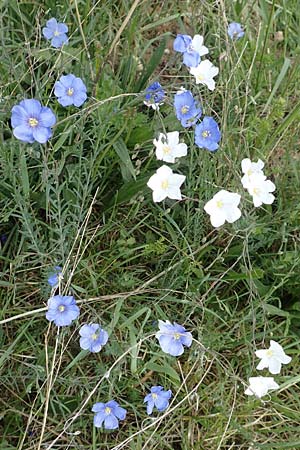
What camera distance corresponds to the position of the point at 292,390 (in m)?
1.75

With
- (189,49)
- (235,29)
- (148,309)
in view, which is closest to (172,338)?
(148,309)

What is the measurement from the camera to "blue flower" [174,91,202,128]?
153 cm

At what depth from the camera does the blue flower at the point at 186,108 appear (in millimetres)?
1526

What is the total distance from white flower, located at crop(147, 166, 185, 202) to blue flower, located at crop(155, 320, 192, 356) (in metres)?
0.28

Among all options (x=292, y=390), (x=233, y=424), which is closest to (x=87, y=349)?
(x=233, y=424)

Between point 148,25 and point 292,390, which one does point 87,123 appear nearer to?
point 148,25

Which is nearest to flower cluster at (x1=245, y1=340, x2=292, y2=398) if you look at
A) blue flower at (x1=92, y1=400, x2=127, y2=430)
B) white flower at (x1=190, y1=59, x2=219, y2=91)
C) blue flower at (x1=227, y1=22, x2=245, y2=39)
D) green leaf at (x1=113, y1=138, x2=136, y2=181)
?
blue flower at (x1=92, y1=400, x2=127, y2=430)

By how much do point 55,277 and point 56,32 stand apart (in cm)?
61

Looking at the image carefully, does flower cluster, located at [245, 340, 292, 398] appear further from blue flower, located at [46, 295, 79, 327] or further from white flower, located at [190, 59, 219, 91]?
white flower, located at [190, 59, 219, 91]

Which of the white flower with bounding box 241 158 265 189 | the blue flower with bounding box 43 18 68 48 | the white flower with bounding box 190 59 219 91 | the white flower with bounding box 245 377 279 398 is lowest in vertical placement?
the white flower with bounding box 245 377 279 398

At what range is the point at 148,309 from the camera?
63.4 inches

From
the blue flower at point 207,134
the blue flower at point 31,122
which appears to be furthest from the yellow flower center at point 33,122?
the blue flower at point 207,134

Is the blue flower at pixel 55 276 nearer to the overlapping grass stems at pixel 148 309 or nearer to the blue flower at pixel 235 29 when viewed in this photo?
the overlapping grass stems at pixel 148 309

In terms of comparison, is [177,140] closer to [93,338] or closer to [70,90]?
[70,90]
